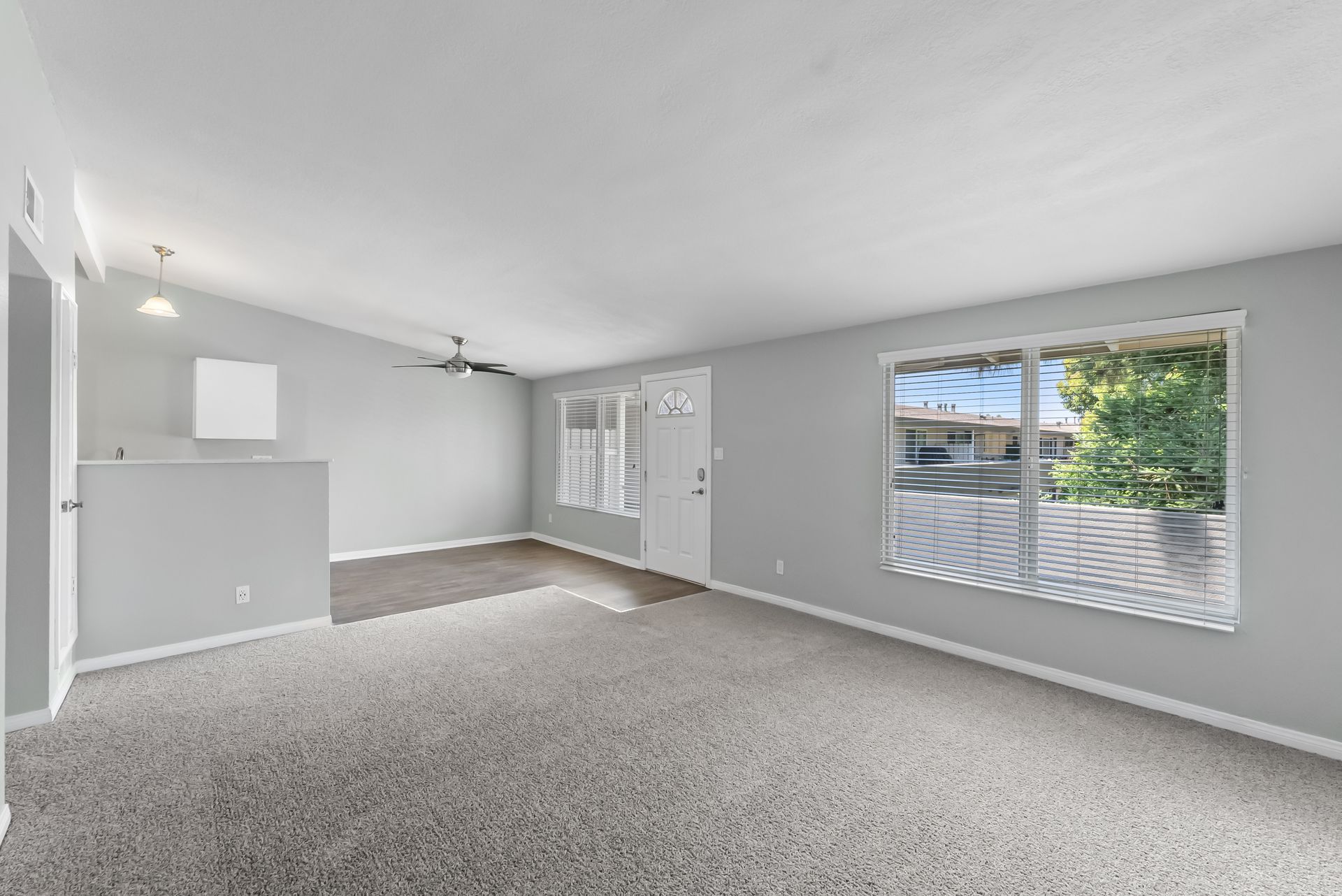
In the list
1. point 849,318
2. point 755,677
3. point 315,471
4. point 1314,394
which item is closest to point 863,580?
point 755,677

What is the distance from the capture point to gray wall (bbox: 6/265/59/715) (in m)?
2.76

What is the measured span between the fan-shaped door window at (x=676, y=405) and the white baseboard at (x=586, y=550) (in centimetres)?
173

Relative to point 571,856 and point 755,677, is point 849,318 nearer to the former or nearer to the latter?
point 755,677

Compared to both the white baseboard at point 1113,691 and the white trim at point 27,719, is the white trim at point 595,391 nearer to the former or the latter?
the white baseboard at point 1113,691

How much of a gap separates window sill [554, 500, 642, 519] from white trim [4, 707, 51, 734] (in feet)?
15.1

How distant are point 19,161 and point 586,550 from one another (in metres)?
5.92

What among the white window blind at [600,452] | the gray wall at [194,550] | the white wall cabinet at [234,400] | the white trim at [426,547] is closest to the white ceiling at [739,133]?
the gray wall at [194,550]

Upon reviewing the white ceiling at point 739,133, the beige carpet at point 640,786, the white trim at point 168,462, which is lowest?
the beige carpet at point 640,786

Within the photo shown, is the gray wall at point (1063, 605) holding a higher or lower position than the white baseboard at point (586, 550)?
higher

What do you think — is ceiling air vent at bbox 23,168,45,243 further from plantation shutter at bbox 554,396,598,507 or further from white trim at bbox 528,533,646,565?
white trim at bbox 528,533,646,565

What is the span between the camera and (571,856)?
76.6 inches

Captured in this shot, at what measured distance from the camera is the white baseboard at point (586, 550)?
261 inches

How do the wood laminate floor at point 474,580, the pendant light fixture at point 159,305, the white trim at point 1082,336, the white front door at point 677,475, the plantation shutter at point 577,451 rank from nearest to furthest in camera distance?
the white trim at point 1082,336 < the pendant light fixture at point 159,305 < the wood laminate floor at point 474,580 < the white front door at point 677,475 < the plantation shutter at point 577,451

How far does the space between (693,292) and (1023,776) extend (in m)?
3.34
